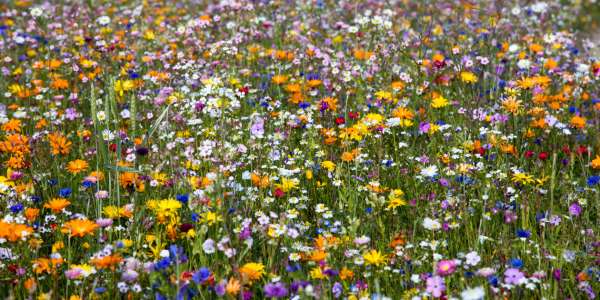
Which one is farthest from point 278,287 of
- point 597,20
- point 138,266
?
point 597,20

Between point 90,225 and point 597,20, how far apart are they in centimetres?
1020

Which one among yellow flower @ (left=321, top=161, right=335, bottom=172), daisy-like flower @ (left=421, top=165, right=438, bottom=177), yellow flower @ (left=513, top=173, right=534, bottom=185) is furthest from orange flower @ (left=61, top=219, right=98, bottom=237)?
yellow flower @ (left=513, top=173, right=534, bottom=185)

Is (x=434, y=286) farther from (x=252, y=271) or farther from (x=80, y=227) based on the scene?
(x=80, y=227)

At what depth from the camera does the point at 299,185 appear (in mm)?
2855

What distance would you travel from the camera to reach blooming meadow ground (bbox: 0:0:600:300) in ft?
6.59

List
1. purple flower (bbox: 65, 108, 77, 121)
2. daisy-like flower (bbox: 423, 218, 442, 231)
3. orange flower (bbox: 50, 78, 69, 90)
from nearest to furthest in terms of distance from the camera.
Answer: daisy-like flower (bbox: 423, 218, 442, 231) → purple flower (bbox: 65, 108, 77, 121) → orange flower (bbox: 50, 78, 69, 90)

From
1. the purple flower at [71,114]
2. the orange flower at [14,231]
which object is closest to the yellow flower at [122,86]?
the purple flower at [71,114]

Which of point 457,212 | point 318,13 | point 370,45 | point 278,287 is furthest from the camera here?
point 318,13

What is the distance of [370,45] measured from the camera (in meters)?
4.88

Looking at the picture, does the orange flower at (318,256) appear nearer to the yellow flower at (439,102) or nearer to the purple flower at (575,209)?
the purple flower at (575,209)

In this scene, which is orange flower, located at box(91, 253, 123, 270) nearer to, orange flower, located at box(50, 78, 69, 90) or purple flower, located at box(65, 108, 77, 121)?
purple flower, located at box(65, 108, 77, 121)

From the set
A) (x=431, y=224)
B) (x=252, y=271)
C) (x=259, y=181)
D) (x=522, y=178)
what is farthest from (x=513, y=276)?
(x=259, y=181)

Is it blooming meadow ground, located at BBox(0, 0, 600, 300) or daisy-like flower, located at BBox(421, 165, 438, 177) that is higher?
daisy-like flower, located at BBox(421, 165, 438, 177)

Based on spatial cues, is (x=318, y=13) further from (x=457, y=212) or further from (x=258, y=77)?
(x=457, y=212)
